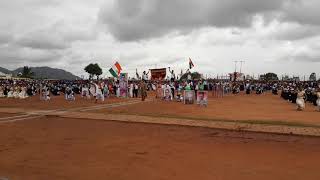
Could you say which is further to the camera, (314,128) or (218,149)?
(314,128)

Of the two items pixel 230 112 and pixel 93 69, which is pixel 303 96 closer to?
pixel 230 112

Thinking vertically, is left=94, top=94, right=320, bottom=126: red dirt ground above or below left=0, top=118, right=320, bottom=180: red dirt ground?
above

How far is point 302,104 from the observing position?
1061 inches

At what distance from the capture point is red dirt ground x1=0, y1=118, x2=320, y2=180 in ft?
30.5

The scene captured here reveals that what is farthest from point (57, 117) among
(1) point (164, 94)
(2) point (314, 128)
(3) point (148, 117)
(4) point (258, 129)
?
(1) point (164, 94)

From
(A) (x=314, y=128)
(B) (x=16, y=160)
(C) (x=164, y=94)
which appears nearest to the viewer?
(B) (x=16, y=160)

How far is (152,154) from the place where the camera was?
11.5 m

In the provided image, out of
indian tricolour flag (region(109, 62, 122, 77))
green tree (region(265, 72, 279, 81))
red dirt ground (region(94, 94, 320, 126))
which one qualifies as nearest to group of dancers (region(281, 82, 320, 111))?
red dirt ground (region(94, 94, 320, 126))

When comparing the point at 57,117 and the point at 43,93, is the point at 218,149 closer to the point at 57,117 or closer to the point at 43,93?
the point at 57,117

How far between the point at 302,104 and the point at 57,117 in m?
15.7

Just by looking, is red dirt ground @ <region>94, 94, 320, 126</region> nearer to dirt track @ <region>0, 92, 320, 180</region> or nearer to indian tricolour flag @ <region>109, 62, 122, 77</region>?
dirt track @ <region>0, 92, 320, 180</region>

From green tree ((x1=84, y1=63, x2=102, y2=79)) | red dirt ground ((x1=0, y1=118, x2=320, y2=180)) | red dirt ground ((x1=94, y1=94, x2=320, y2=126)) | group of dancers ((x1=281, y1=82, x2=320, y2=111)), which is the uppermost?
green tree ((x1=84, y1=63, x2=102, y2=79))

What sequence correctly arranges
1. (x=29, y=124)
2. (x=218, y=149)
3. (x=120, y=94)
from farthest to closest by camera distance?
1. (x=120, y=94)
2. (x=29, y=124)
3. (x=218, y=149)

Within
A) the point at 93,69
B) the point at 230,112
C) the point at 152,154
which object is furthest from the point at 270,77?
the point at 152,154
